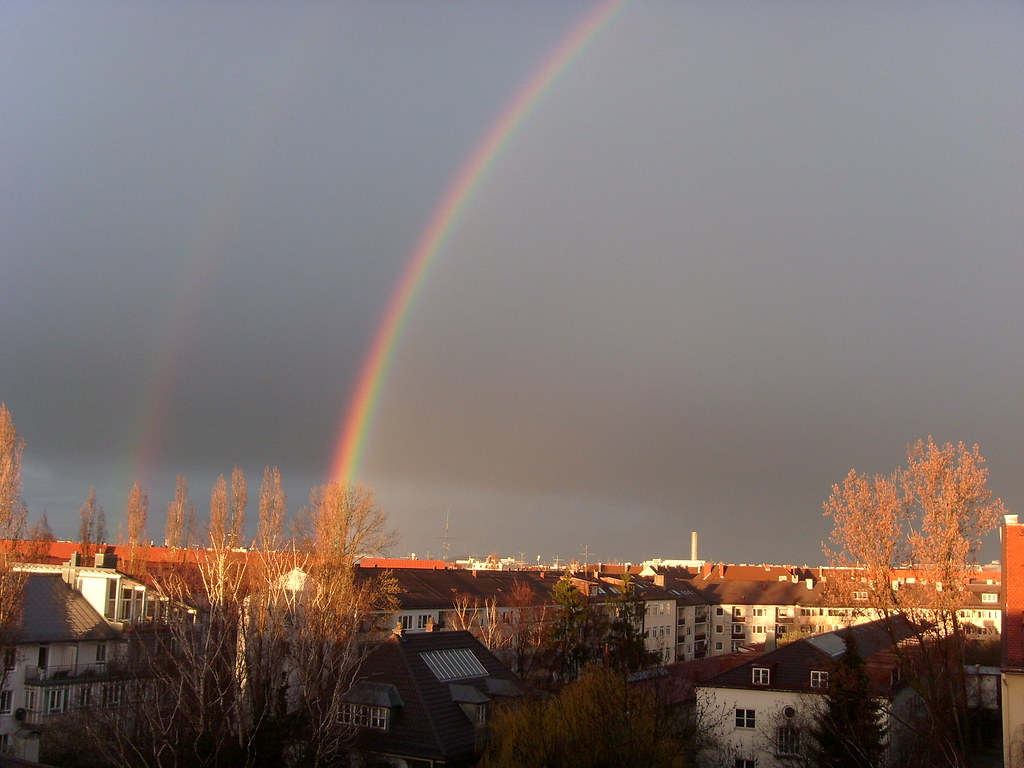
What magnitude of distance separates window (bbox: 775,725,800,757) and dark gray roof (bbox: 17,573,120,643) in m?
36.4

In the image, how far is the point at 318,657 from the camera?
35312mm

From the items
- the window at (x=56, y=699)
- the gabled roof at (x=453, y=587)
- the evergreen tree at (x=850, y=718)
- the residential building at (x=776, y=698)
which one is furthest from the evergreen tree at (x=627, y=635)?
the window at (x=56, y=699)

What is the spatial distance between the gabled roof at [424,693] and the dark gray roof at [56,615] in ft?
67.2

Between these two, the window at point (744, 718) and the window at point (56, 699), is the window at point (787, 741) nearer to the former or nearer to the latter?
the window at point (744, 718)

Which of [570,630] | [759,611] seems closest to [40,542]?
[570,630]

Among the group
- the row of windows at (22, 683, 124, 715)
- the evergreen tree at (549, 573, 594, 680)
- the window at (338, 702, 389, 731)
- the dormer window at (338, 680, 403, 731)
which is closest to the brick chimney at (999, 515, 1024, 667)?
the dormer window at (338, 680, 403, 731)

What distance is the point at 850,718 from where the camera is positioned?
34.1 metres

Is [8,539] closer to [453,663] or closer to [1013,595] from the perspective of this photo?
[453,663]

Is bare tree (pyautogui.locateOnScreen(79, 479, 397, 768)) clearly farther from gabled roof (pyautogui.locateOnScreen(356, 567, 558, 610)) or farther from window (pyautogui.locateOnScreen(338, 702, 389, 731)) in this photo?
gabled roof (pyautogui.locateOnScreen(356, 567, 558, 610))

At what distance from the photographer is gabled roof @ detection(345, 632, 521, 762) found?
32625 mm

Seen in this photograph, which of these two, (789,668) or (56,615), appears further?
(56,615)

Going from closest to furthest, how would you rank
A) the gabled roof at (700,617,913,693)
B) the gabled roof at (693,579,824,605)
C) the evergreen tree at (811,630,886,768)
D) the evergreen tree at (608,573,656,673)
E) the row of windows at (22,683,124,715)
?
the evergreen tree at (811,630,886,768) → the row of windows at (22,683,124,715) → the gabled roof at (700,617,913,693) → the evergreen tree at (608,573,656,673) → the gabled roof at (693,579,824,605)

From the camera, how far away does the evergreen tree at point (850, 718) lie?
110ft

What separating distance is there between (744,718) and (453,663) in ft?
56.6
